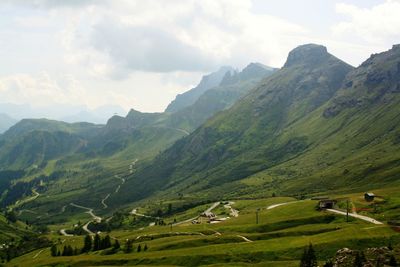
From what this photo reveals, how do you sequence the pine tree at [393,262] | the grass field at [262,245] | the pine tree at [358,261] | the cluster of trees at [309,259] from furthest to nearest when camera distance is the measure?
the grass field at [262,245] < the cluster of trees at [309,259] < the pine tree at [358,261] < the pine tree at [393,262]

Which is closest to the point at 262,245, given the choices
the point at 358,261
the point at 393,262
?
the point at 358,261

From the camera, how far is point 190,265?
15600 centimetres

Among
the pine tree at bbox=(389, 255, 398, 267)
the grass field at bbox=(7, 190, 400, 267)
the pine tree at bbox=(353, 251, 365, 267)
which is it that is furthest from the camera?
the grass field at bbox=(7, 190, 400, 267)

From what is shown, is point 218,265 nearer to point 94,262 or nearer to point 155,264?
point 155,264

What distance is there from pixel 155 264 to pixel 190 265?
50.4ft

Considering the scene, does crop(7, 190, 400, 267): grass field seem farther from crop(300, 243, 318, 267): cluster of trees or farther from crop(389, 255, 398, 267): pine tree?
crop(389, 255, 398, 267): pine tree

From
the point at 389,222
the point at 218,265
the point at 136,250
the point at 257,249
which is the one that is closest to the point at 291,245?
the point at 257,249

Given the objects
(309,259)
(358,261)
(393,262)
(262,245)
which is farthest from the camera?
(262,245)

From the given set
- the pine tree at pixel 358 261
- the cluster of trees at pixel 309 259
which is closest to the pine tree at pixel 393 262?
the pine tree at pixel 358 261

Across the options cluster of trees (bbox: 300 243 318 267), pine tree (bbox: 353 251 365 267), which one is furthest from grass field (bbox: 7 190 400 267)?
pine tree (bbox: 353 251 365 267)

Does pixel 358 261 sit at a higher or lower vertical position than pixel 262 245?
higher

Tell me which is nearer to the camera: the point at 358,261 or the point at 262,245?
the point at 358,261

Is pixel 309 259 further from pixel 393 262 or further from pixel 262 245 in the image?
pixel 262 245

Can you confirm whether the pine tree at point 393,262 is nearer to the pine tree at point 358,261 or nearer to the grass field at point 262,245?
the pine tree at point 358,261
